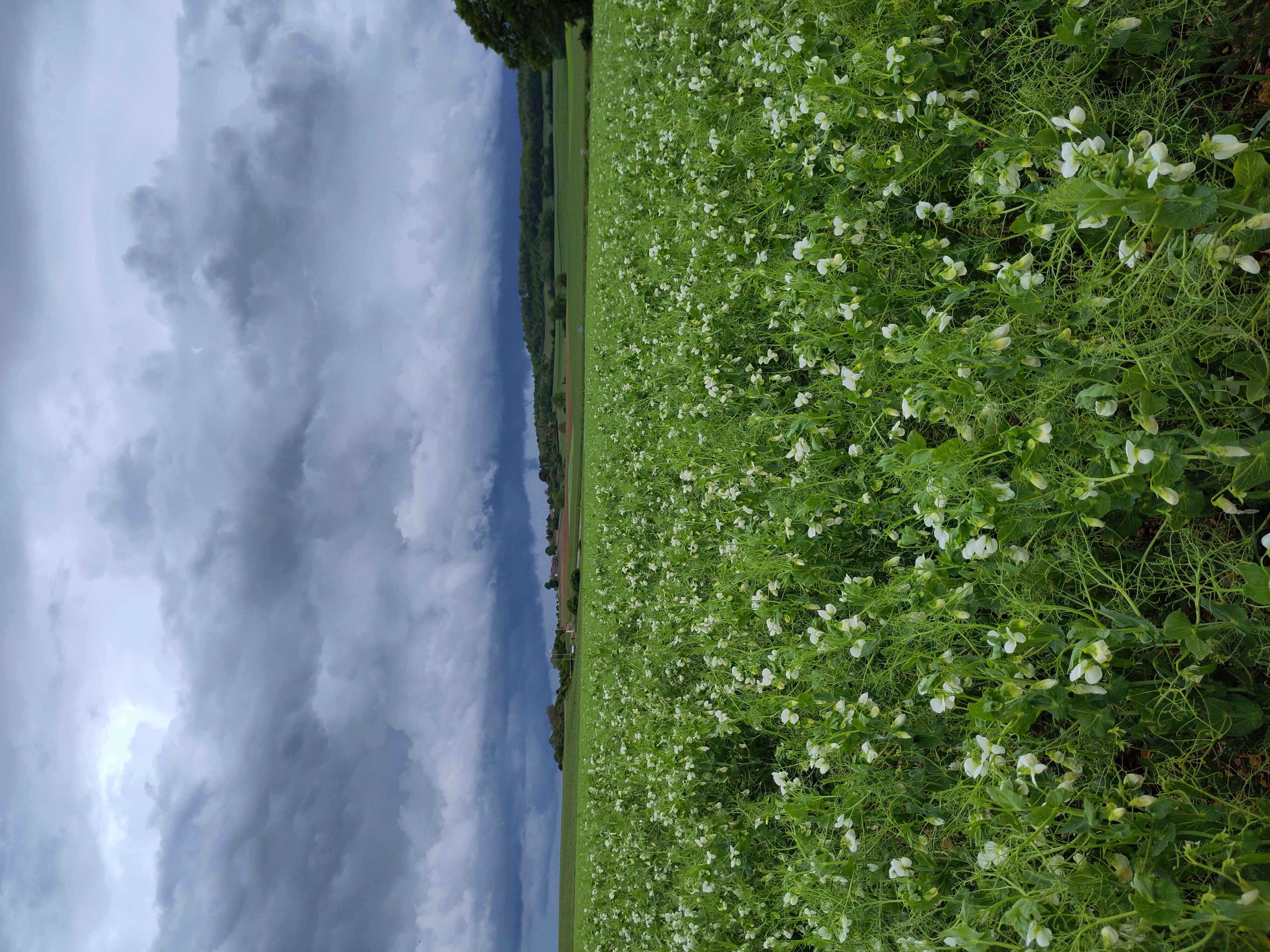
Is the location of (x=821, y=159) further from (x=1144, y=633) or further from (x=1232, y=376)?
(x=1144, y=633)

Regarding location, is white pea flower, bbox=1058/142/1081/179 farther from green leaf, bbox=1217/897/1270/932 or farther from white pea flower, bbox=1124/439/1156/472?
green leaf, bbox=1217/897/1270/932

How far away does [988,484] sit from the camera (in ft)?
8.69

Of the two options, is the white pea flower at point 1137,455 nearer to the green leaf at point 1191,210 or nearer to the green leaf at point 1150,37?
the green leaf at point 1191,210

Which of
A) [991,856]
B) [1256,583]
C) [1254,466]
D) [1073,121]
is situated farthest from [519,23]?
[991,856]

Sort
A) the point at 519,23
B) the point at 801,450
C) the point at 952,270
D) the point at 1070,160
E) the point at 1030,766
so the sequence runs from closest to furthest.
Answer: the point at 1070,160, the point at 1030,766, the point at 952,270, the point at 801,450, the point at 519,23

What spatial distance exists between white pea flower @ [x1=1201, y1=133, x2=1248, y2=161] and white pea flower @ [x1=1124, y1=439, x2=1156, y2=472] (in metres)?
0.98

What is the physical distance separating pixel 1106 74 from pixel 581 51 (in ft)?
119

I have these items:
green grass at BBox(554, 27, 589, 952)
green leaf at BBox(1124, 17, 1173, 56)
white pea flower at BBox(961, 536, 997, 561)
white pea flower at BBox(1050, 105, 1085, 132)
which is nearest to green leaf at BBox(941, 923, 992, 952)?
white pea flower at BBox(961, 536, 997, 561)

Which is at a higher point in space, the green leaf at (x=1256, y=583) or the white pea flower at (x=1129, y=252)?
the white pea flower at (x=1129, y=252)

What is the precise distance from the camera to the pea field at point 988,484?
2104 mm

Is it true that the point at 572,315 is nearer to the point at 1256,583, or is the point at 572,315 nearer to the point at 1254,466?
the point at 1254,466

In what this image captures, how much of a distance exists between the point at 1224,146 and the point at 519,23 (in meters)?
26.8

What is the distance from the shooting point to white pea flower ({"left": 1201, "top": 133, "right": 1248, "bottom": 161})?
71.3 inches

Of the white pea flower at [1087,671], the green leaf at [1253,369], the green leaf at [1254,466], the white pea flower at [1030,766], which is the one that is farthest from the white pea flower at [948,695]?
the green leaf at [1253,369]
